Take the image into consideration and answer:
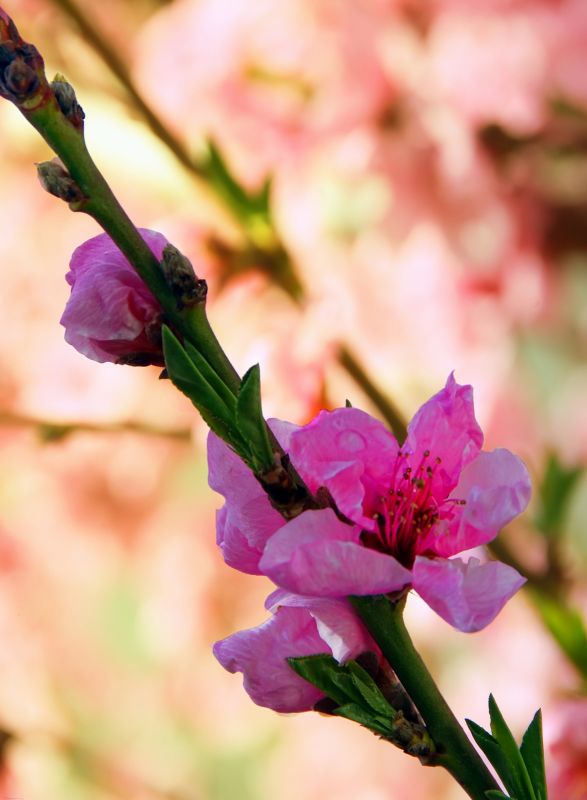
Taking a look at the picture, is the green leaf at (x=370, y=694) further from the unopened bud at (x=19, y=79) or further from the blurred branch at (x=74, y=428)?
the blurred branch at (x=74, y=428)

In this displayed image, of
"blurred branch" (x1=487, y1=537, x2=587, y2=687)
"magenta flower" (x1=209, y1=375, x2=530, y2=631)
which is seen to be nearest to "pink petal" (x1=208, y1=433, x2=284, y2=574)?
"magenta flower" (x1=209, y1=375, x2=530, y2=631)

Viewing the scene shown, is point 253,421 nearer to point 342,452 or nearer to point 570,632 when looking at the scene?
point 342,452

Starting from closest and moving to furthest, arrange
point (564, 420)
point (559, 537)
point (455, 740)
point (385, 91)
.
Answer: point (455, 740), point (559, 537), point (385, 91), point (564, 420)

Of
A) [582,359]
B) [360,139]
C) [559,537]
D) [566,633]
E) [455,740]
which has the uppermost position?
[582,359]

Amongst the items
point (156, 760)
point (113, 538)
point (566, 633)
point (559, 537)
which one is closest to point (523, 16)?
point (559, 537)

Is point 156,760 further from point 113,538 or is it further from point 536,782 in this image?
point 536,782

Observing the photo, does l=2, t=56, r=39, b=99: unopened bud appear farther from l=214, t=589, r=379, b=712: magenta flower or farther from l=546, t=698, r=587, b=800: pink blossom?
l=546, t=698, r=587, b=800: pink blossom
